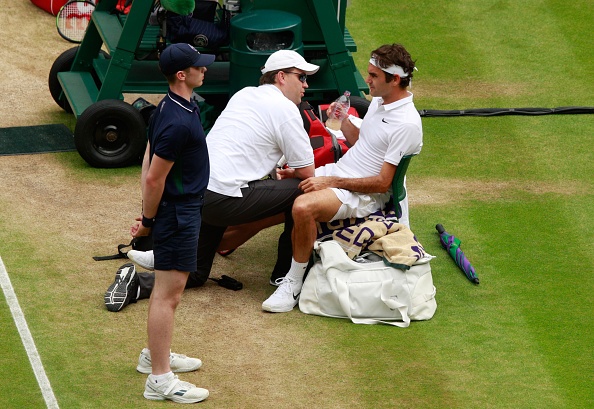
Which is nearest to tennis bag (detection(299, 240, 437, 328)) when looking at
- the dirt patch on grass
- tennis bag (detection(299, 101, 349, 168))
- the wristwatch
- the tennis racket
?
tennis bag (detection(299, 101, 349, 168))

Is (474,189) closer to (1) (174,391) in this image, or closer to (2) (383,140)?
(2) (383,140)

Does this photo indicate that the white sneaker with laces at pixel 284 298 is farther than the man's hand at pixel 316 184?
No

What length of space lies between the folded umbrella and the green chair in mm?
651

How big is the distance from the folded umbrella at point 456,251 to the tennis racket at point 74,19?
5229 millimetres

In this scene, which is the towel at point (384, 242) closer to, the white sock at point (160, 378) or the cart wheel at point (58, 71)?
the white sock at point (160, 378)

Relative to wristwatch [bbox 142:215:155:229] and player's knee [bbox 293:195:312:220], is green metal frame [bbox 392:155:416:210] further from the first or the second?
wristwatch [bbox 142:215:155:229]

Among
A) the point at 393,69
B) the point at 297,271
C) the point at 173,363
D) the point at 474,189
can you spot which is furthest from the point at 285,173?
the point at 474,189

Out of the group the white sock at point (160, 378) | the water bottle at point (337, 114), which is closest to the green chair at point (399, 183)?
the water bottle at point (337, 114)

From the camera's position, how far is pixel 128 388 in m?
6.25

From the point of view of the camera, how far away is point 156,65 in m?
10.2

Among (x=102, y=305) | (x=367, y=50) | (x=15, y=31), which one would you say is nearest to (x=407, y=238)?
(x=102, y=305)

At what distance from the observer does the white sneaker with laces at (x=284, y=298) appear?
7.26m

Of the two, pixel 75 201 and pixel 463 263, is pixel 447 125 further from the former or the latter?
pixel 75 201

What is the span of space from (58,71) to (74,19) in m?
1.52
